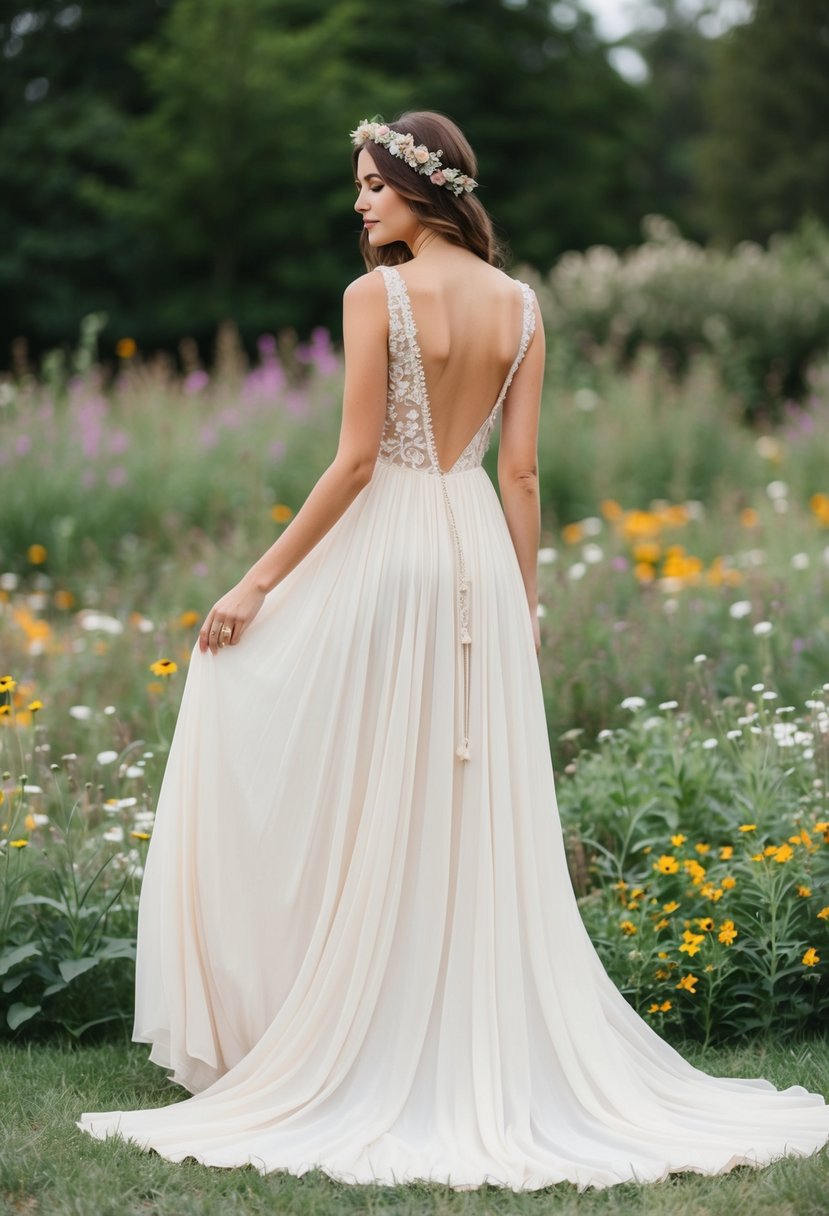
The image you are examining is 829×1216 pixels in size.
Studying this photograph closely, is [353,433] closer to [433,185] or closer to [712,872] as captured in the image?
[433,185]

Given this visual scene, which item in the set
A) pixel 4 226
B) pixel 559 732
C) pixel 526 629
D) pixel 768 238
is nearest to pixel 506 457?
pixel 526 629

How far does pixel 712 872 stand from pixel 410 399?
1689mm

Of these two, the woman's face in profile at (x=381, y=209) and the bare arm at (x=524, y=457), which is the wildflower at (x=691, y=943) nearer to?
the bare arm at (x=524, y=457)

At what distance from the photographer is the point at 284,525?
7887mm

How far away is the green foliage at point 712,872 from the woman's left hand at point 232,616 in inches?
52.9

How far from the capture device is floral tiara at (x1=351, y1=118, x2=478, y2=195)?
339 centimetres

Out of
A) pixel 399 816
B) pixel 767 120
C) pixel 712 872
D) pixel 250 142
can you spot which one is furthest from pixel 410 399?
pixel 767 120

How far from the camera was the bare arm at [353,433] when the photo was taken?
10.8 feet

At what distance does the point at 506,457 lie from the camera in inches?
141

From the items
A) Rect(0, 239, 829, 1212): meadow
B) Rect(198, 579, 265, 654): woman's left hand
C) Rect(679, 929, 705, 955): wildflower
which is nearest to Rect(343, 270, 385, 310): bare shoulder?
Rect(198, 579, 265, 654): woman's left hand

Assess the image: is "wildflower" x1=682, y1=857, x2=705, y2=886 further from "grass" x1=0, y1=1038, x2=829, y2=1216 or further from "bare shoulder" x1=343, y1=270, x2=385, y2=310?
"bare shoulder" x1=343, y1=270, x2=385, y2=310

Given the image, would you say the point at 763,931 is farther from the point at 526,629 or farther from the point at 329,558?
the point at 329,558

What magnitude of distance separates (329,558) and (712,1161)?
155cm

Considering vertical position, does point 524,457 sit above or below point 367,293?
below
